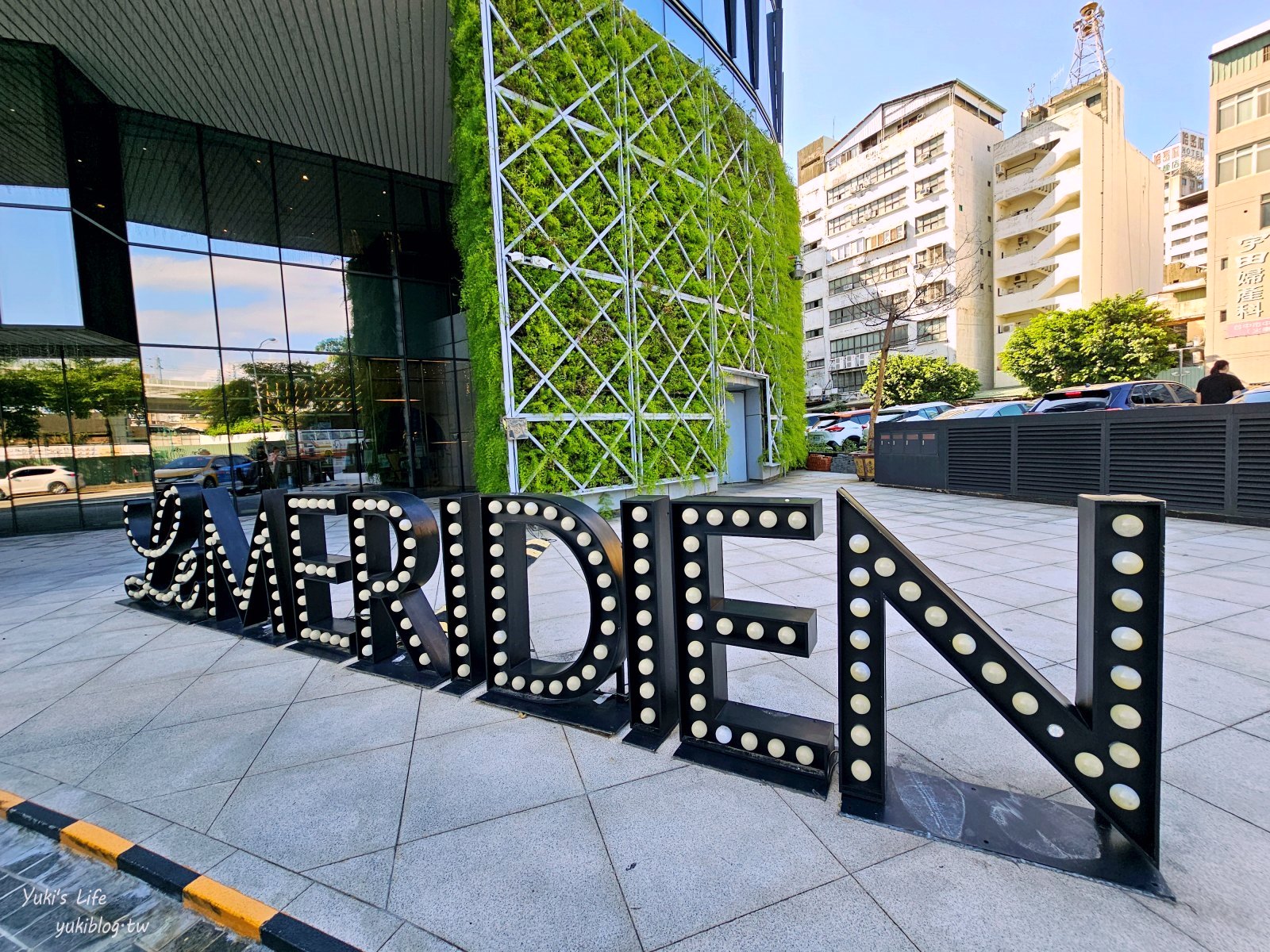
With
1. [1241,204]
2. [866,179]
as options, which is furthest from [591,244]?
[866,179]

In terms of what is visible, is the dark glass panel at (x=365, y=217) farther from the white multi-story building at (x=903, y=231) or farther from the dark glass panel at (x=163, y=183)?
the white multi-story building at (x=903, y=231)

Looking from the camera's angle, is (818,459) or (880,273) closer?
(818,459)

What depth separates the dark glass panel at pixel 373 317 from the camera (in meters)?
13.7

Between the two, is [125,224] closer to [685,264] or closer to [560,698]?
[685,264]

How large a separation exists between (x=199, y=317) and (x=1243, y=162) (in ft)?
145

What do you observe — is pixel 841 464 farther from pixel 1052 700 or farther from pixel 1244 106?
pixel 1244 106

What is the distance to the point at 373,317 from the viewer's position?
548 inches

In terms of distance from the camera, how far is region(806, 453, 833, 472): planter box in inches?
679

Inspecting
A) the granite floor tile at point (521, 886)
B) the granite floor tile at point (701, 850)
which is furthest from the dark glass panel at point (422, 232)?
the granite floor tile at point (701, 850)

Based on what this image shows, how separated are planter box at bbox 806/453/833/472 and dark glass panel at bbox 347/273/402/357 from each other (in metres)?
12.5

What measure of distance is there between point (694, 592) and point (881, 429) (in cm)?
1110

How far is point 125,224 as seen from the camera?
11484mm

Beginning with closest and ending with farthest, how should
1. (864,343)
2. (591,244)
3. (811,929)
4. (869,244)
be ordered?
(811,929) < (591,244) < (864,343) < (869,244)

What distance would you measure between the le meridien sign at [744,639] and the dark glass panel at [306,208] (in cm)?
1164
